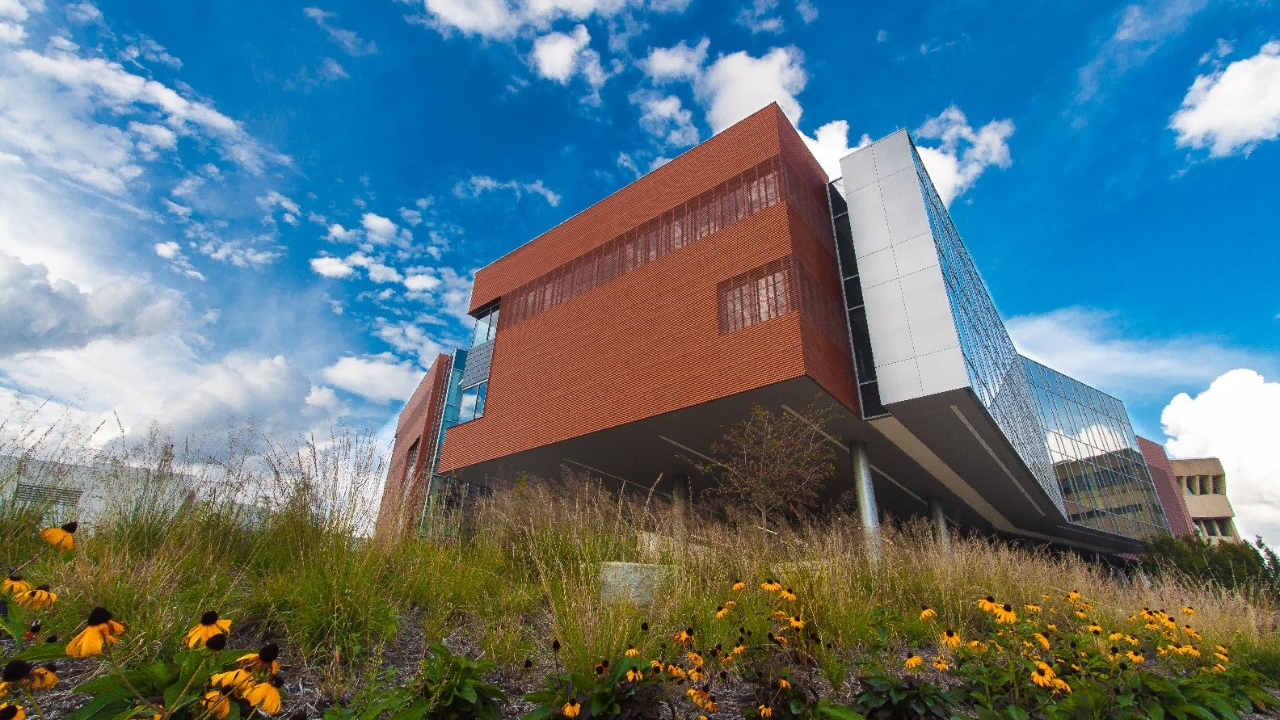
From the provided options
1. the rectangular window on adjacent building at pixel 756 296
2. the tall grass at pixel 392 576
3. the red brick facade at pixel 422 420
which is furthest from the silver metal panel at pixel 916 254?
the red brick facade at pixel 422 420

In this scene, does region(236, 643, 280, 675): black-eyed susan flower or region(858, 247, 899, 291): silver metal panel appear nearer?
region(236, 643, 280, 675): black-eyed susan flower

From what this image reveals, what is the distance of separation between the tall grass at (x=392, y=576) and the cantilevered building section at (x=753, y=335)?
239 inches

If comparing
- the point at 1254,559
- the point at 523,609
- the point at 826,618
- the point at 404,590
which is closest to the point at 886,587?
the point at 826,618

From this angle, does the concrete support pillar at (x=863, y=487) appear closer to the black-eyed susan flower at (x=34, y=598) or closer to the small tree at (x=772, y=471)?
the small tree at (x=772, y=471)

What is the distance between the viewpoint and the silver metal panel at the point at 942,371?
12742 millimetres

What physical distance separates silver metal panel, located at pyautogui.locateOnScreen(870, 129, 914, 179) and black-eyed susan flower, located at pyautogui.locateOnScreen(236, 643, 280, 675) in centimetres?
1666

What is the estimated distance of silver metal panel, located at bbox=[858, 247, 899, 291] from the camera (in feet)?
48.6

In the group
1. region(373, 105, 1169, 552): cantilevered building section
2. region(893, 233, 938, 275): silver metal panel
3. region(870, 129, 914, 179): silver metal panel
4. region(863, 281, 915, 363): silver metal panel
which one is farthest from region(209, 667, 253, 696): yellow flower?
region(870, 129, 914, 179): silver metal panel

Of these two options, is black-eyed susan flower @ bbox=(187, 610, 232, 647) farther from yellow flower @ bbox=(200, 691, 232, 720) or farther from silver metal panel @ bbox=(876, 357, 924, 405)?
silver metal panel @ bbox=(876, 357, 924, 405)

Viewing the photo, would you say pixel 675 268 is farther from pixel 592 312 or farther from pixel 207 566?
pixel 207 566

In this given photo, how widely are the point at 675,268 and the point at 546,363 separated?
198 inches

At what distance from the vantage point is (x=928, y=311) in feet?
45.2

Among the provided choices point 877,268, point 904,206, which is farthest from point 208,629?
point 904,206

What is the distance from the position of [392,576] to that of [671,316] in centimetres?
1132
